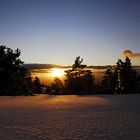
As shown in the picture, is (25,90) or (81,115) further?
(25,90)

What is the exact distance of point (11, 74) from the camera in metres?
24.0

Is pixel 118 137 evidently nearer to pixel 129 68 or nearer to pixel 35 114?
pixel 35 114

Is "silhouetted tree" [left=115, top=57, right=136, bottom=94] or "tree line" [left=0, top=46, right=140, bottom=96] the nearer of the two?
"tree line" [left=0, top=46, right=140, bottom=96]

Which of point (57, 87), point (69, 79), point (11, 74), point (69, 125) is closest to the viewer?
point (69, 125)

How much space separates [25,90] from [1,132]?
18022 mm

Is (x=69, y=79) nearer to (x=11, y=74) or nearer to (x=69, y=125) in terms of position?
(x=11, y=74)

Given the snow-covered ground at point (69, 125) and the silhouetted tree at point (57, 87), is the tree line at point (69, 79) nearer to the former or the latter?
the silhouetted tree at point (57, 87)

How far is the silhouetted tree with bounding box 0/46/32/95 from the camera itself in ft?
75.8

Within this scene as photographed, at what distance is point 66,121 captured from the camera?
884 cm

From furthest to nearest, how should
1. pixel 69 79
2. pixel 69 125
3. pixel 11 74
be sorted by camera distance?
pixel 69 79
pixel 11 74
pixel 69 125

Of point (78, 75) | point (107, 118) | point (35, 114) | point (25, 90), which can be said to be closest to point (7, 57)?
point (25, 90)

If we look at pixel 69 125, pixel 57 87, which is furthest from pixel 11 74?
Answer: pixel 57 87

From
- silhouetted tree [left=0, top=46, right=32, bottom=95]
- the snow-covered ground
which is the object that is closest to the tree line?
silhouetted tree [left=0, top=46, right=32, bottom=95]

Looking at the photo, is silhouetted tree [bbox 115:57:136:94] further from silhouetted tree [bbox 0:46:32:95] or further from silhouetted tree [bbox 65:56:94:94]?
silhouetted tree [bbox 0:46:32:95]
